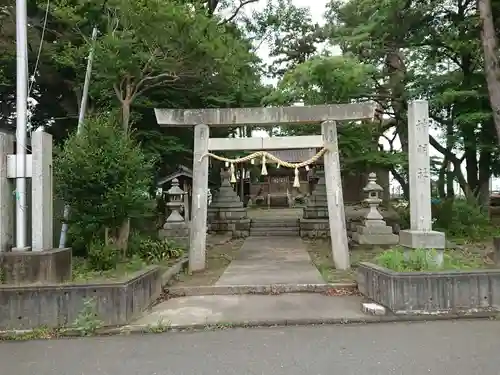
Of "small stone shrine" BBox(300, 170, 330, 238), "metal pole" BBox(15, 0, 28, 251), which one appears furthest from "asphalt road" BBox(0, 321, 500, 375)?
"small stone shrine" BBox(300, 170, 330, 238)

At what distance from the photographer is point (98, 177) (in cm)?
793

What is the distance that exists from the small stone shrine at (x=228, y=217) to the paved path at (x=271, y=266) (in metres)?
2.01

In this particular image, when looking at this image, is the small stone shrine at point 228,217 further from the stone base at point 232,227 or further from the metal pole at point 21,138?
the metal pole at point 21,138

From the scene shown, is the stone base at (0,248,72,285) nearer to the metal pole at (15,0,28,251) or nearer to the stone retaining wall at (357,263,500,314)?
the metal pole at (15,0,28,251)

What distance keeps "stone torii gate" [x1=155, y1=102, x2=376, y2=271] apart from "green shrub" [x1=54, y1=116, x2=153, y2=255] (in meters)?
1.64

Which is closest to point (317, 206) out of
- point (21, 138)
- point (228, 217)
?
point (228, 217)

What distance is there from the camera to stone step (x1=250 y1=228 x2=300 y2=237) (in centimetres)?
1675

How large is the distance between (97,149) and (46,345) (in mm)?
3955

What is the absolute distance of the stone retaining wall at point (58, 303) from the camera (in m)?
5.84

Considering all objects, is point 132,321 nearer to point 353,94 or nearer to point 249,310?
point 249,310

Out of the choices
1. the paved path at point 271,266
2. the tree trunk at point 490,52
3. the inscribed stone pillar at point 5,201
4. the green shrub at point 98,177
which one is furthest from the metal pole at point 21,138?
the tree trunk at point 490,52

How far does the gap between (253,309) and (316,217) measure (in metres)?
10.2

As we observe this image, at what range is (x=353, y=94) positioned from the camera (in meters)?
13.4

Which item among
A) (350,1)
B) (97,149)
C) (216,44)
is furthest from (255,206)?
(97,149)
